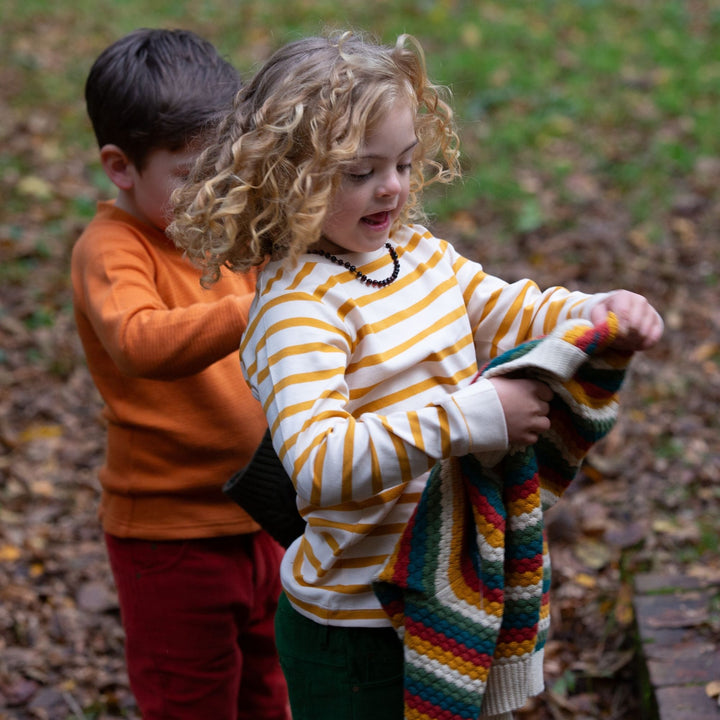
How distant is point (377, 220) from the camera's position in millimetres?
1853

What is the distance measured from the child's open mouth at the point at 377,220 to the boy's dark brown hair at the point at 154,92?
0.60m

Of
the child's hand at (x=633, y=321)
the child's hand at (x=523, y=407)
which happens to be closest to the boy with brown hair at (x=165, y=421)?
the child's hand at (x=523, y=407)

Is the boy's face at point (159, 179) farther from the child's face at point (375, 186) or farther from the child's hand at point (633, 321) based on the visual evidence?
the child's hand at point (633, 321)

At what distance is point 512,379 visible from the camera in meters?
1.69

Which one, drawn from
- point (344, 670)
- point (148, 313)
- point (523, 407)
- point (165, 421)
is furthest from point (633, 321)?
point (165, 421)

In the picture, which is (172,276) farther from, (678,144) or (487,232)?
(678,144)

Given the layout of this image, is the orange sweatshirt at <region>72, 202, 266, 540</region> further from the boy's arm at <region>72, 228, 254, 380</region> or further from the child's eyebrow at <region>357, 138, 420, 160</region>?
the child's eyebrow at <region>357, 138, 420, 160</region>

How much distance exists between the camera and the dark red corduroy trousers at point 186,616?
2.47 meters

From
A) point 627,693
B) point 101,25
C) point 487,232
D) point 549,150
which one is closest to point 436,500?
point 627,693

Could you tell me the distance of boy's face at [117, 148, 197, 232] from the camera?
233 cm

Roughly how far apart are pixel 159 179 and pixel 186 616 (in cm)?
110

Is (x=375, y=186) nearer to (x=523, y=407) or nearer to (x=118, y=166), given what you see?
(x=523, y=407)

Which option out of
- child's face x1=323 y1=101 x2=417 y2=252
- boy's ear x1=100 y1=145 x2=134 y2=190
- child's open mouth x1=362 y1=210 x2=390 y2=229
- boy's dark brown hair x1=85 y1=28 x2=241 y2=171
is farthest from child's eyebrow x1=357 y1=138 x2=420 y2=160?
boy's ear x1=100 y1=145 x2=134 y2=190

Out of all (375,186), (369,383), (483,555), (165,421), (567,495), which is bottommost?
(567,495)
